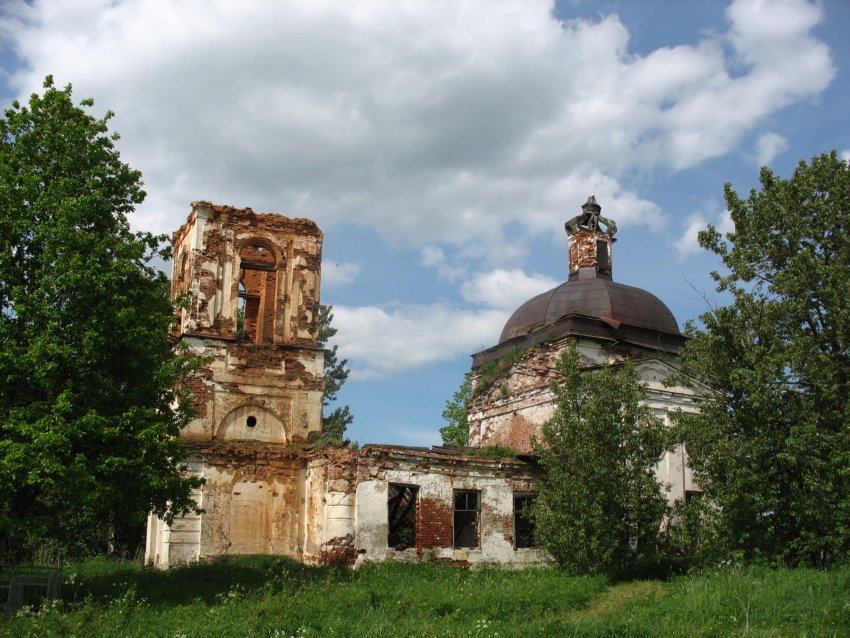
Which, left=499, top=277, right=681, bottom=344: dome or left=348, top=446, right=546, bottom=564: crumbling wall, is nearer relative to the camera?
left=348, top=446, right=546, bottom=564: crumbling wall

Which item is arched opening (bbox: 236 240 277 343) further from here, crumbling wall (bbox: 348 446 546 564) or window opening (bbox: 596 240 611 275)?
window opening (bbox: 596 240 611 275)

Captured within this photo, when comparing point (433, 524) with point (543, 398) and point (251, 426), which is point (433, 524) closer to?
point (251, 426)

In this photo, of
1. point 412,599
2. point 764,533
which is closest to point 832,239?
point 764,533

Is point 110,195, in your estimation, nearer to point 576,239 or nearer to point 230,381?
point 230,381

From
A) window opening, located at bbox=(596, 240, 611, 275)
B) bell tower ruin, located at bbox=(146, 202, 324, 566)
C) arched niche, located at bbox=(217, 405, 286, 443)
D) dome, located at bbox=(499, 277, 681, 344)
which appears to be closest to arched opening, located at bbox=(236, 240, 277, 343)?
bell tower ruin, located at bbox=(146, 202, 324, 566)

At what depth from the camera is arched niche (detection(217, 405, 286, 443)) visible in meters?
21.4

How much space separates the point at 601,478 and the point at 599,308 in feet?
26.9

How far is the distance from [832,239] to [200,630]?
1376cm

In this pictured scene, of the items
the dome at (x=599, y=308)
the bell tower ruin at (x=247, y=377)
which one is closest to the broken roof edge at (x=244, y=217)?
the bell tower ruin at (x=247, y=377)

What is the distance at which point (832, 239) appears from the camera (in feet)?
56.5

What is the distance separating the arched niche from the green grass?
411 cm

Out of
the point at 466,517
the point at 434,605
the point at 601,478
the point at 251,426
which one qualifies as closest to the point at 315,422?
the point at 251,426

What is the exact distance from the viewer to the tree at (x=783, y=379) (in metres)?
16.0

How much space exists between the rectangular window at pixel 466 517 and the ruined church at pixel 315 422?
51 mm
